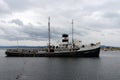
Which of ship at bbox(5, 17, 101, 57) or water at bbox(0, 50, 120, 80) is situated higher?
ship at bbox(5, 17, 101, 57)

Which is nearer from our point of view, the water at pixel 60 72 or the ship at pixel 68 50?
the water at pixel 60 72

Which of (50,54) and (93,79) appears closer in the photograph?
(93,79)

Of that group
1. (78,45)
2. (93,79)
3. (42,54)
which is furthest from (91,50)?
(93,79)

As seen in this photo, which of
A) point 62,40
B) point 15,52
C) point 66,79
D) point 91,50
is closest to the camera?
point 66,79

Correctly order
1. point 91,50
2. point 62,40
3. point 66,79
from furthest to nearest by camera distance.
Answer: point 62,40, point 91,50, point 66,79

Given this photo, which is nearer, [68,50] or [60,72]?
[60,72]

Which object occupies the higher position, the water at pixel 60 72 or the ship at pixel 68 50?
the ship at pixel 68 50

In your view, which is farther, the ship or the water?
the ship

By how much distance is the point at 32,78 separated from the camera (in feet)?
160

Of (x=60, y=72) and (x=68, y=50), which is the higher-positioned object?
(x=68, y=50)

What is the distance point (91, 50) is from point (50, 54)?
777 inches

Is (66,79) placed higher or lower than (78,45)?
lower

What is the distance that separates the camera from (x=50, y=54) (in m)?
118

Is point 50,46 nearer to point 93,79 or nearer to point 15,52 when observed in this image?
point 15,52
